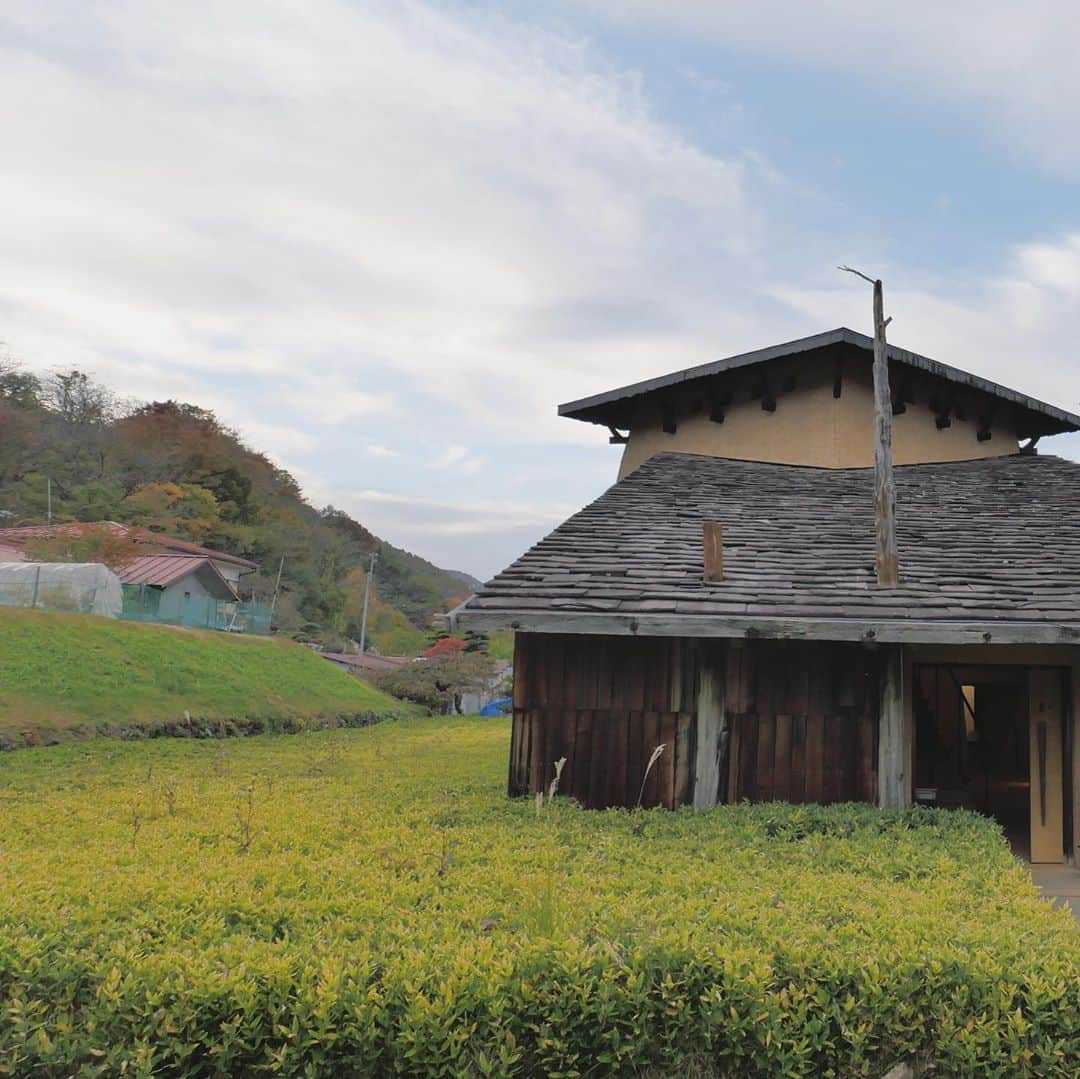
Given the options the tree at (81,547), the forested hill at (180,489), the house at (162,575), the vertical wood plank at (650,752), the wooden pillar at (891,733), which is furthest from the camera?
the forested hill at (180,489)

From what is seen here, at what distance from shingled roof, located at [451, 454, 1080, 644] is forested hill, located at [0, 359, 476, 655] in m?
40.7

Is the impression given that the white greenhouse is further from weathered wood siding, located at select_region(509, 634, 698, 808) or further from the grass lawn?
the grass lawn

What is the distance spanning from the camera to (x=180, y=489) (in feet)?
189

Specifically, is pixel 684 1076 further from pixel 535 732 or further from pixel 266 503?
pixel 266 503

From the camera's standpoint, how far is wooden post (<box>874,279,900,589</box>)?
9320 mm

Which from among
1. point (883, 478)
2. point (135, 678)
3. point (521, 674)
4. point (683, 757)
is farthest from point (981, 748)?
point (135, 678)

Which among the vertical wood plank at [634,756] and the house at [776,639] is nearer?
the house at [776,639]

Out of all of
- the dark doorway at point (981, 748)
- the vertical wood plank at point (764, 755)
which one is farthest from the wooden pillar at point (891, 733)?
the dark doorway at point (981, 748)

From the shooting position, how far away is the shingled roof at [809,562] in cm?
846

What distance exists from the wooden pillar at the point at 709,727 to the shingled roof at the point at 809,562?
2.22ft

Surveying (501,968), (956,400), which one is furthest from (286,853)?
(956,400)

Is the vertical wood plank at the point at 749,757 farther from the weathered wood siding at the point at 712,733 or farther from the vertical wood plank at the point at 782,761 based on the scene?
the vertical wood plank at the point at 782,761

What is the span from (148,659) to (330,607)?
4842 centimetres

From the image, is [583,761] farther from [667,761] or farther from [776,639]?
[776,639]
